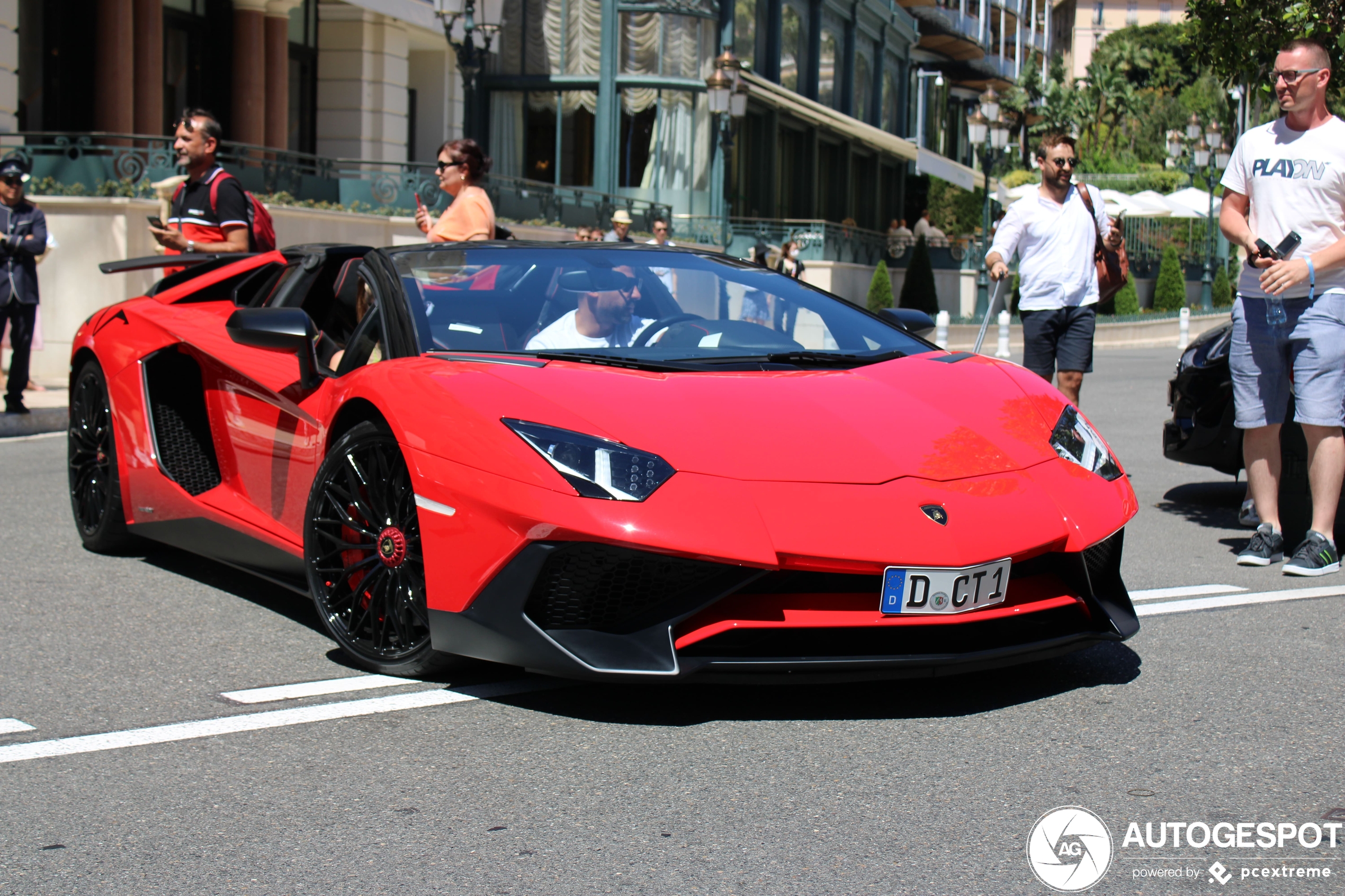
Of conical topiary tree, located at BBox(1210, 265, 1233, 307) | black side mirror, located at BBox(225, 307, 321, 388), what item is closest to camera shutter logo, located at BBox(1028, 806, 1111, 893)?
black side mirror, located at BBox(225, 307, 321, 388)

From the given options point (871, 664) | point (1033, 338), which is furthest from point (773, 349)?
point (1033, 338)

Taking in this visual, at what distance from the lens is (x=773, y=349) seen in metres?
4.70

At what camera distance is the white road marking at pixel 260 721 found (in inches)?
141

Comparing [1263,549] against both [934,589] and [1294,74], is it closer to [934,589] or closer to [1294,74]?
[1294,74]

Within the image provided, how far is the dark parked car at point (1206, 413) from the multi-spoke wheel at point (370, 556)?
4394 millimetres

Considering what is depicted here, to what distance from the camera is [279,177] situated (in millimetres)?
17766

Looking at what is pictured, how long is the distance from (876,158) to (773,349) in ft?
140

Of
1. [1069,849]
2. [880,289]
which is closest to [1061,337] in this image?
[1069,849]

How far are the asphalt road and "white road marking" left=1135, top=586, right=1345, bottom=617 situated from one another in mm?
235

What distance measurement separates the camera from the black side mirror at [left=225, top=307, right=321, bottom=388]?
4.58 m

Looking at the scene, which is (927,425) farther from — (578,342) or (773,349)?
(578,342)

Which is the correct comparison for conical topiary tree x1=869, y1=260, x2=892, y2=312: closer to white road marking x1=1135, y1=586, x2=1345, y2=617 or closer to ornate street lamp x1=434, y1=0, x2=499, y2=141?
ornate street lamp x1=434, y1=0, x2=499, y2=141

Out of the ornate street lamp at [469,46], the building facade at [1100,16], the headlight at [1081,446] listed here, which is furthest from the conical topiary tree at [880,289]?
the building facade at [1100,16]

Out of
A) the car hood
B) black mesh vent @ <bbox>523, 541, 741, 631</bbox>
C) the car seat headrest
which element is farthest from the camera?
the car seat headrest
